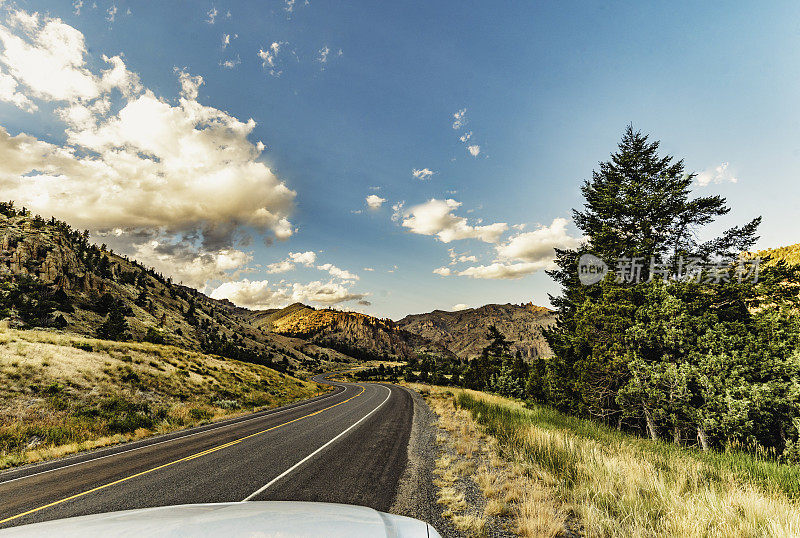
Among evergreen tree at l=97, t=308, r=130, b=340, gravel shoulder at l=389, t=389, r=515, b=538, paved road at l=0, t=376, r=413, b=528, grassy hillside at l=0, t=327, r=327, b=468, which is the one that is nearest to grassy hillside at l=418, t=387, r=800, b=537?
gravel shoulder at l=389, t=389, r=515, b=538

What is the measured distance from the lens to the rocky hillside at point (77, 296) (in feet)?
153

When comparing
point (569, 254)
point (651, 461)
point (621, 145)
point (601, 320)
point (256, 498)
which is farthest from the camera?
point (569, 254)

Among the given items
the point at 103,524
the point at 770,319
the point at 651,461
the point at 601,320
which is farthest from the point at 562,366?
the point at 103,524

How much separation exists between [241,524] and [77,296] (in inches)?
3624

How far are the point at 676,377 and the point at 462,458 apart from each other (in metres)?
9.02

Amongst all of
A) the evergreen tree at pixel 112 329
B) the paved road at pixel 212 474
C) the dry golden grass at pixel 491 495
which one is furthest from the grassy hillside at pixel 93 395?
the evergreen tree at pixel 112 329

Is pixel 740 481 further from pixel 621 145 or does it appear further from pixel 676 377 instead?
pixel 621 145

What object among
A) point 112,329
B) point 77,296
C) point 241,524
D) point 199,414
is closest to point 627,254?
point 241,524

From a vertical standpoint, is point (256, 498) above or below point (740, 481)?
below

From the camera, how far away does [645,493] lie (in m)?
5.55

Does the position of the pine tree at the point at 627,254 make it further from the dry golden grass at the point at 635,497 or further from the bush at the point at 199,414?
the bush at the point at 199,414

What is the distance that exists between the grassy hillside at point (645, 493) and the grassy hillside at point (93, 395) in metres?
14.7

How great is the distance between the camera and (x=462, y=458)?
8.91 metres

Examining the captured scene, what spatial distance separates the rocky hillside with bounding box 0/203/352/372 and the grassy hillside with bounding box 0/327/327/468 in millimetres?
28874
